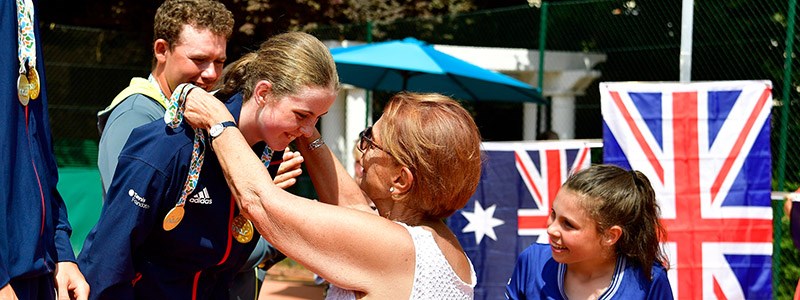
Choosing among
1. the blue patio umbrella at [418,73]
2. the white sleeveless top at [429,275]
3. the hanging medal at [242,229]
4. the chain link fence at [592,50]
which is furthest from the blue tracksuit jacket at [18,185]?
the chain link fence at [592,50]

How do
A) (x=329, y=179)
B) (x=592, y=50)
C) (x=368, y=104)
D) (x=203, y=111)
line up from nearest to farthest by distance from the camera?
(x=203, y=111) → (x=329, y=179) → (x=592, y=50) → (x=368, y=104)

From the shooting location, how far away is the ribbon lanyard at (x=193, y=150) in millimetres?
2471

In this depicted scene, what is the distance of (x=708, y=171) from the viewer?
496 cm

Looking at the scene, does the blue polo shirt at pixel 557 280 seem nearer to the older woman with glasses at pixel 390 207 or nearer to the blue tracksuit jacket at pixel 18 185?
the older woman with glasses at pixel 390 207

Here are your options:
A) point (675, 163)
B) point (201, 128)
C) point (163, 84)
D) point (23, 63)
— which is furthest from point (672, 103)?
point (23, 63)

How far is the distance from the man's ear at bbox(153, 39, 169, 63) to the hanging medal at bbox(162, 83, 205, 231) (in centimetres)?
101

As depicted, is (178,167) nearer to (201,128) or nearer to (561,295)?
(201,128)

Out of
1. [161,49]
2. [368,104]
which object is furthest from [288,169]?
[368,104]

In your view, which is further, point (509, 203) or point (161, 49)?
point (509, 203)

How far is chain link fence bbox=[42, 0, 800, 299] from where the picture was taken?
652cm

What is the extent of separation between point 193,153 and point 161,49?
43.6 inches

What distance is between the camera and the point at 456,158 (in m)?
2.30

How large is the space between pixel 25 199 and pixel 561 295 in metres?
1.86

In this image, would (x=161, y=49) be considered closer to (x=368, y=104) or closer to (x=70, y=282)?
(x=70, y=282)
